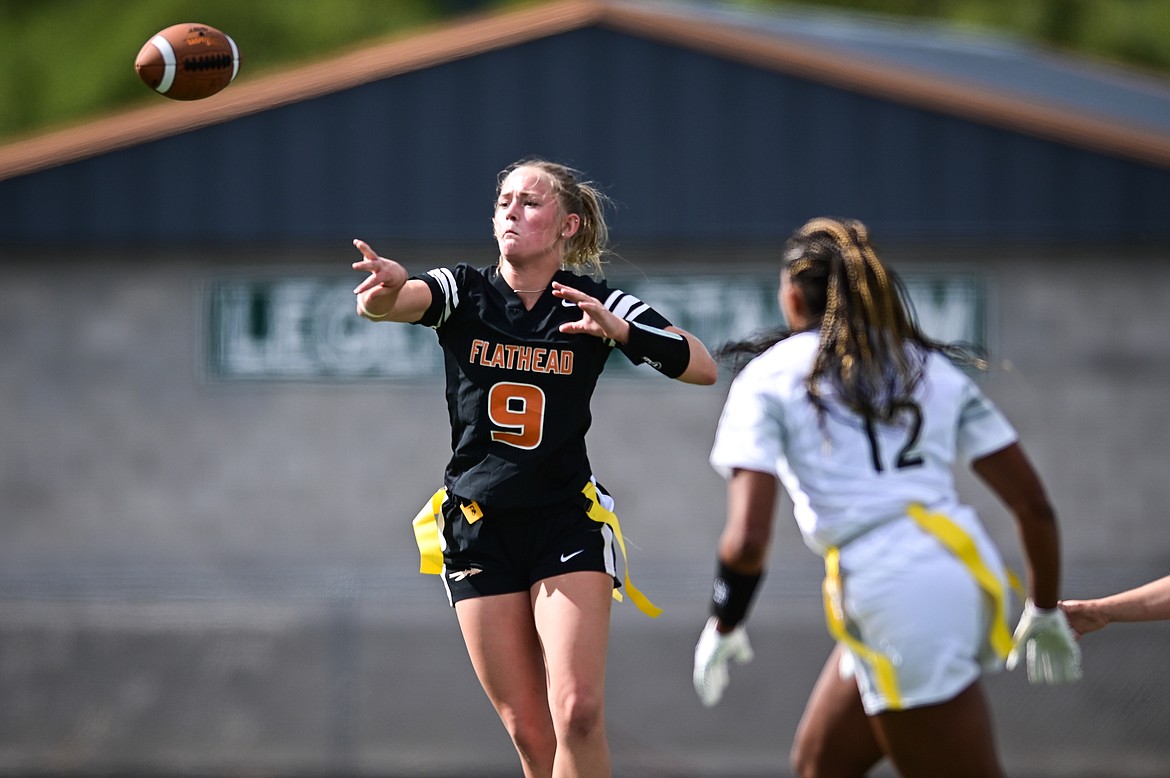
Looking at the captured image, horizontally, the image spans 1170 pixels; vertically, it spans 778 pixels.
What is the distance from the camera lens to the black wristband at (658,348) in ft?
15.3

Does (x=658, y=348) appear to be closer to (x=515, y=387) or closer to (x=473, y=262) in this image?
(x=515, y=387)

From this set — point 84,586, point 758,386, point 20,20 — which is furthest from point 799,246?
point 20,20

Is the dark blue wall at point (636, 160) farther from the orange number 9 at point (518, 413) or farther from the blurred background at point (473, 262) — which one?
the orange number 9 at point (518, 413)

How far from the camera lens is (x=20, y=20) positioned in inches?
1130

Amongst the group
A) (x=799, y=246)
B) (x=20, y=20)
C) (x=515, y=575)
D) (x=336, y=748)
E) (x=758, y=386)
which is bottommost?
(x=336, y=748)

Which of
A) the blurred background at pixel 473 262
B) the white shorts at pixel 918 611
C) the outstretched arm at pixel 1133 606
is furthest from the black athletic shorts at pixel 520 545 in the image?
the blurred background at pixel 473 262

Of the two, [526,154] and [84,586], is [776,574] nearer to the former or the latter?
[526,154]

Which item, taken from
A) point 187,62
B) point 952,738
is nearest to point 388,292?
point 187,62

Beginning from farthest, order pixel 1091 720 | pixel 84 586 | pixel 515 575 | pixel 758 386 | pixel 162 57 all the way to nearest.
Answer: pixel 84 586 < pixel 1091 720 < pixel 162 57 < pixel 515 575 < pixel 758 386

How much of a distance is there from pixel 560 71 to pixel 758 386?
8.31 meters

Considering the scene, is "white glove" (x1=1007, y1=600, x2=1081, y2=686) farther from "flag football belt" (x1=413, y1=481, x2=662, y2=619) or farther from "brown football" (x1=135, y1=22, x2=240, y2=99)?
"brown football" (x1=135, y1=22, x2=240, y2=99)

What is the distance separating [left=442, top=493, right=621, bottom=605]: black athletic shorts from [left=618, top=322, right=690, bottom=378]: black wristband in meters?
0.50

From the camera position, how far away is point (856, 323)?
435 centimetres

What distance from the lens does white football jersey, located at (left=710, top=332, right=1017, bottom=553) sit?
4227mm
